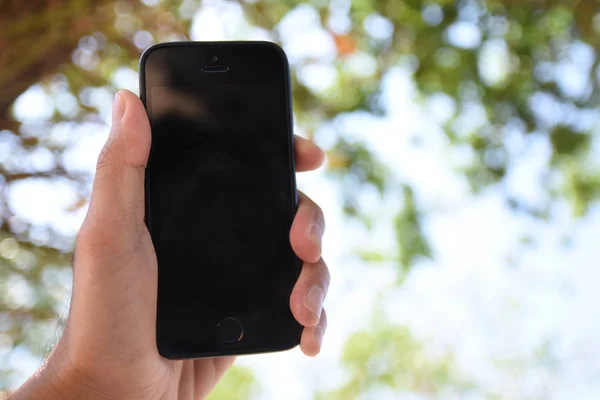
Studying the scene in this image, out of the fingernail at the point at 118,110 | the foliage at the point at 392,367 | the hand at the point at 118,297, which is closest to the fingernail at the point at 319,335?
the hand at the point at 118,297

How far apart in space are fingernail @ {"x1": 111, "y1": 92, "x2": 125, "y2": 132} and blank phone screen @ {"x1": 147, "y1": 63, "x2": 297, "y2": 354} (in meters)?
0.05

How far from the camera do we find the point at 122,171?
36.4 inches

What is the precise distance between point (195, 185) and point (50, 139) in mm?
1183

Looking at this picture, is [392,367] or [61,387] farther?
[392,367]

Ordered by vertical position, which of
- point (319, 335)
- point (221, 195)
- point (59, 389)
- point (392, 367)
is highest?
point (221, 195)

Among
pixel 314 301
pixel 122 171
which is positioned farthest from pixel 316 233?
pixel 122 171

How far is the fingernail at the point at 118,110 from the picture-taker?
0.94 metres

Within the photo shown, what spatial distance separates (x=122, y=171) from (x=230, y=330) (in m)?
0.30

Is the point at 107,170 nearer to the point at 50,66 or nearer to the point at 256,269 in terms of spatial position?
the point at 256,269

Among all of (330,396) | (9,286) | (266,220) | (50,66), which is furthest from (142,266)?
(330,396)

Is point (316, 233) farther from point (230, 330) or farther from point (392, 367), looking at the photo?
point (392, 367)

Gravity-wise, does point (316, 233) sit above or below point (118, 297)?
above

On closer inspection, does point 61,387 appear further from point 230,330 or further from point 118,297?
point 230,330

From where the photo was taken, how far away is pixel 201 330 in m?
0.95
